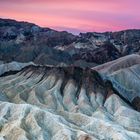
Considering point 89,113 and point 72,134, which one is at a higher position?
point 72,134

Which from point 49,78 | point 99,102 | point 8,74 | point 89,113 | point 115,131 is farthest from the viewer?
point 8,74

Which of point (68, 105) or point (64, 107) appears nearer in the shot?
A: point (64, 107)

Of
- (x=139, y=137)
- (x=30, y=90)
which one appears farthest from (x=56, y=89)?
(x=139, y=137)

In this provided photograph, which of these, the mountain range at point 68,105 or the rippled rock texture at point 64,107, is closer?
the rippled rock texture at point 64,107

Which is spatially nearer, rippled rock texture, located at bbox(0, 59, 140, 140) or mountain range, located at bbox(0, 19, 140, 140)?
rippled rock texture, located at bbox(0, 59, 140, 140)

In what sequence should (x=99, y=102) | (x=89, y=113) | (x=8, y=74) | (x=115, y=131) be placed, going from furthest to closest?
1. (x=8, y=74)
2. (x=99, y=102)
3. (x=89, y=113)
4. (x=115, y=131)

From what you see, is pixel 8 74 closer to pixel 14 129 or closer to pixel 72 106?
pixel 72 106

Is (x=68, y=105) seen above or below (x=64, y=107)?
above

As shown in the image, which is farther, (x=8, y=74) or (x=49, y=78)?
(x=8, y=74)
